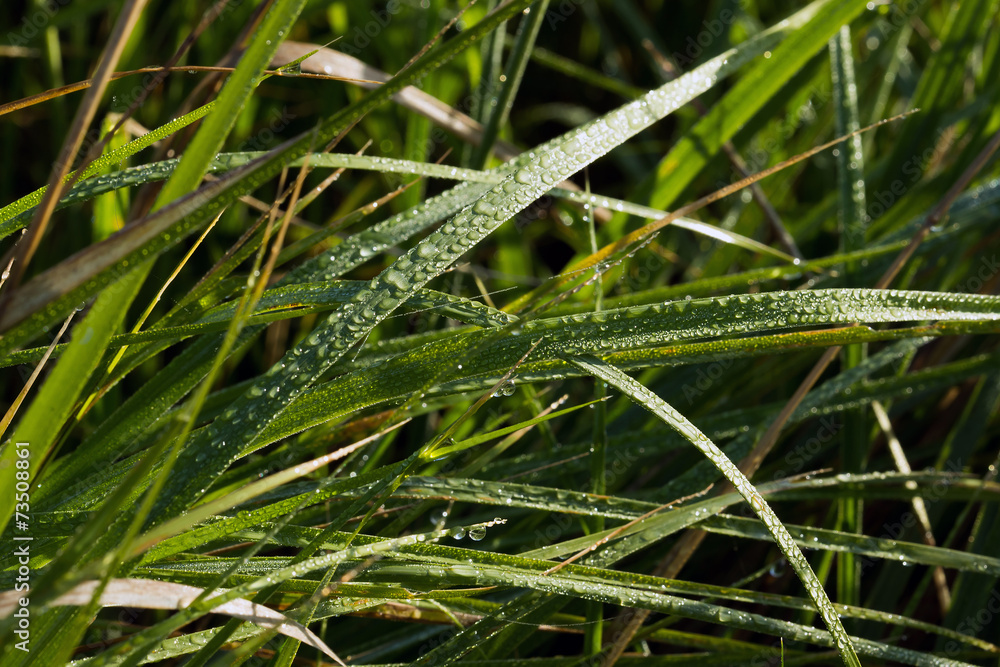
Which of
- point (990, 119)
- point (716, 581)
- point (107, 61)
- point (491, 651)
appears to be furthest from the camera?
point (990, 119)

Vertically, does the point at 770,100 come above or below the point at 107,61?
above

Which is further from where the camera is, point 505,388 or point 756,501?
point 505,388

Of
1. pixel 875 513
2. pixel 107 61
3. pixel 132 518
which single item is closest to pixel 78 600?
pixel 132 518

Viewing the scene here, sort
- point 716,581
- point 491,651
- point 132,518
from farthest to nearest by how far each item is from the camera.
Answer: point 716,581 < point 491,651 < point 132,518

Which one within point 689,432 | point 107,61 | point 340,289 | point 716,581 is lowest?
point 716,581

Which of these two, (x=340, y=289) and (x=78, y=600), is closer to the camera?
(x=78, y=600)

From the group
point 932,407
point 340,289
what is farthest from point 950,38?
Result: point 340,289

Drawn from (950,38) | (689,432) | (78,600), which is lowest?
(78,600)

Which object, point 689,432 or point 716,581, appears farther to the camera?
point 716,581

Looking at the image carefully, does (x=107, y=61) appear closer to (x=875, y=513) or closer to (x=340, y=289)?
(x=340, y=289)
